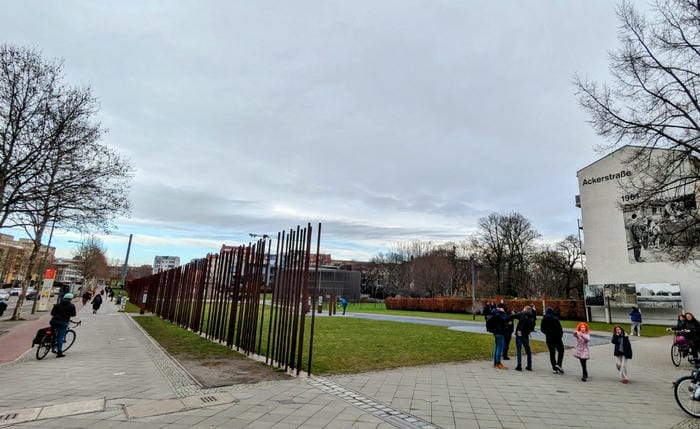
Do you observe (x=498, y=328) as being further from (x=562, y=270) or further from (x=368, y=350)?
(x=562, y=270)

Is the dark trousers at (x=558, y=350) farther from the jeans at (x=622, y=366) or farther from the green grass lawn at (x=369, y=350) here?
the green grass lawn at (x=369, y=350)

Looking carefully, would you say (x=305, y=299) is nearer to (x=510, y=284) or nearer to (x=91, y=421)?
(x=91, y=421)

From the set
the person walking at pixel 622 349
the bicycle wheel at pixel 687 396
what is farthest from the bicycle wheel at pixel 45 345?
the person walking at pixel 622 349

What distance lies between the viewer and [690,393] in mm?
6172

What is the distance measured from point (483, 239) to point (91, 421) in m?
53.6

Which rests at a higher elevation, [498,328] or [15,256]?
[15,256]

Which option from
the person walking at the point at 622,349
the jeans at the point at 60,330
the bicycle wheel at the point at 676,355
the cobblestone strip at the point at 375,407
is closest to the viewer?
the cobblestone strip at the point at 375,407

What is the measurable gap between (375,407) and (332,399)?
81 cm

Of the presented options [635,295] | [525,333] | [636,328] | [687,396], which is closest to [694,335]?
[525,333]

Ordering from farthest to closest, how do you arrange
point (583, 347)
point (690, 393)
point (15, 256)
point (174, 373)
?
point (15, 256)
point (583, 347)
point (174, 373)
point (690, 393)

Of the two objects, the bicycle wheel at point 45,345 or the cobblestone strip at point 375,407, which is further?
the bicycle wheel at point 45,345

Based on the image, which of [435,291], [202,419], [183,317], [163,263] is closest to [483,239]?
[435,291]

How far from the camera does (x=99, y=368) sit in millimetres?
8844

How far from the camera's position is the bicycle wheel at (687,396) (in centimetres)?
614
